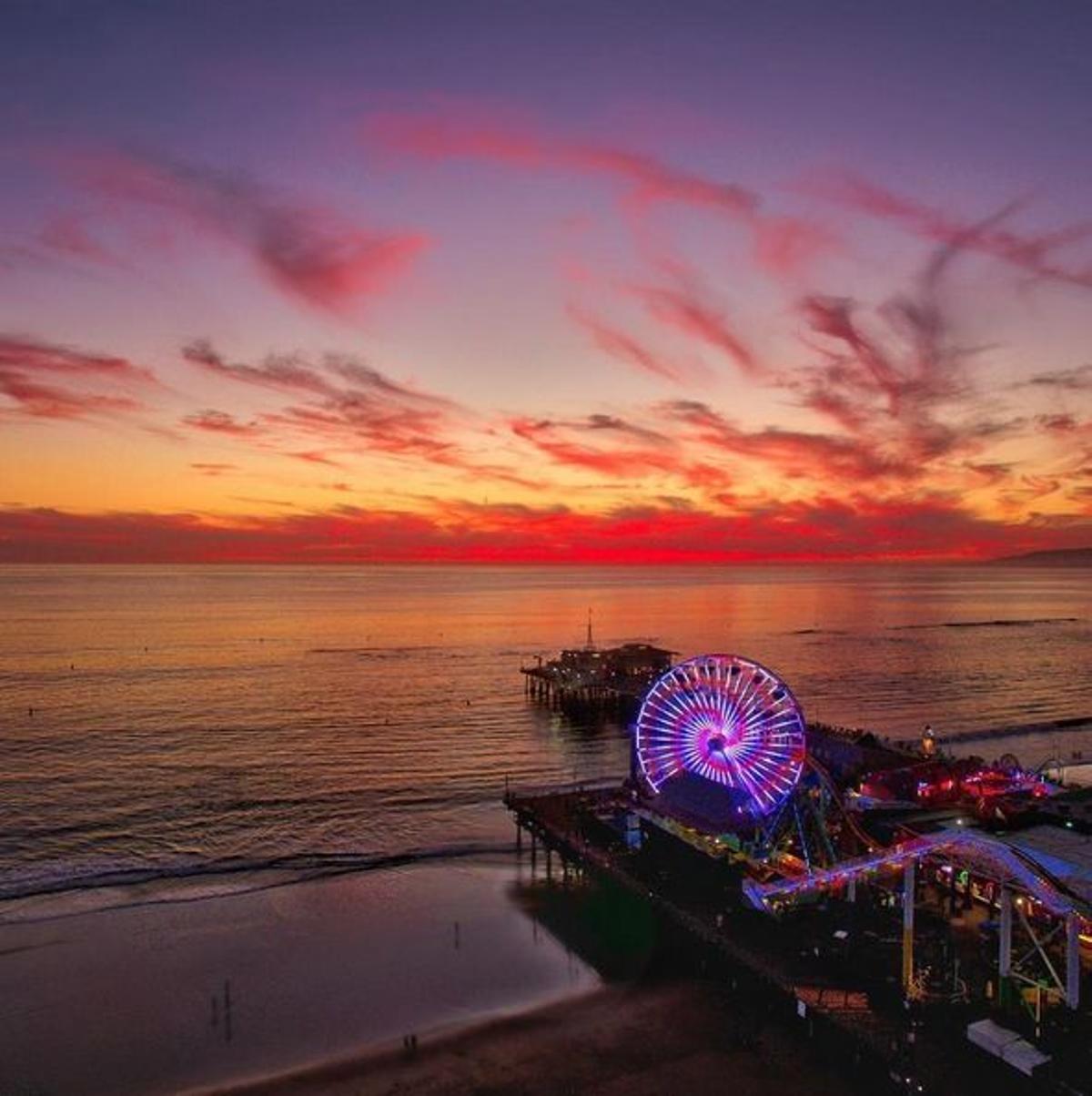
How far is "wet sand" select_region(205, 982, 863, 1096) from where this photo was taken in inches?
1177

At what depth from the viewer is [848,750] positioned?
6181 centimetres

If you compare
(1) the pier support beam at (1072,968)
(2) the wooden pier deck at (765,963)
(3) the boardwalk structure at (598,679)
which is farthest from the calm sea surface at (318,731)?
(1) the pier support beam at (1072,968)

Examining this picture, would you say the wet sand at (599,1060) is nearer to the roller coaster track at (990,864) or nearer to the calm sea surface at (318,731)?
the roller coaster track at (990,864)

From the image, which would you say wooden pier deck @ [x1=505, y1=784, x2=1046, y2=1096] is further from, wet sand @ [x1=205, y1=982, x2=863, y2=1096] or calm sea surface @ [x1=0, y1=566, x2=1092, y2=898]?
calm sea surface @ [x1=0, y1=566, x2=1092, y2=898]

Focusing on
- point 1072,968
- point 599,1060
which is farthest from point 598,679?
point 1072,968

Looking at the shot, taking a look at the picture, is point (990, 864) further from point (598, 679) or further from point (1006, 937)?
point (598, 679)

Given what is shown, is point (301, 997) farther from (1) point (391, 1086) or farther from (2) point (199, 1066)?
(1) point (391, 1086)

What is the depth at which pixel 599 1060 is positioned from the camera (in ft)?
104

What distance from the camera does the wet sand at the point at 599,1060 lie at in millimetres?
29906

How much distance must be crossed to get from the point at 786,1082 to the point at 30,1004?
2778 cm

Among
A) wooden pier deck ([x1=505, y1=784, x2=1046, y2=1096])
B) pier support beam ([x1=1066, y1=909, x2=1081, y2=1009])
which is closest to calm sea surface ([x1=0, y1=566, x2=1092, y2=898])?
wooden pier deck ([x1=505, y1=784, x2=1046, y2=1096])

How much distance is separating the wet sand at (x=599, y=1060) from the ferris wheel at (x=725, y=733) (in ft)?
42.6

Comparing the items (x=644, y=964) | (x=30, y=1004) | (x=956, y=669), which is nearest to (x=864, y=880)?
(x=644, y=964)

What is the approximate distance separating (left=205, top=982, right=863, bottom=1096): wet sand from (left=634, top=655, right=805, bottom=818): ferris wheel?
12993mm
